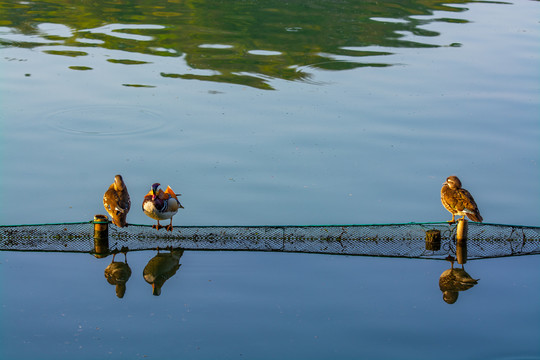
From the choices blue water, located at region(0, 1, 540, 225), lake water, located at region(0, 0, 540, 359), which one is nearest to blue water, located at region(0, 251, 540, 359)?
lake water, located at region(0, 0, 540, 359)

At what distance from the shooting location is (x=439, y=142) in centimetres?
1514

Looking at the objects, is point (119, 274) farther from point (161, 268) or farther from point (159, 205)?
point (159, 205)

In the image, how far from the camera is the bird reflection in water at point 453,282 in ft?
31.8

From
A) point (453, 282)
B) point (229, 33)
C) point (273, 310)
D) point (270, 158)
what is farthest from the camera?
point (229, 33)

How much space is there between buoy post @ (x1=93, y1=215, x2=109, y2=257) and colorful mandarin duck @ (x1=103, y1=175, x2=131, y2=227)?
5.1 inches

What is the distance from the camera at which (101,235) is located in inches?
404

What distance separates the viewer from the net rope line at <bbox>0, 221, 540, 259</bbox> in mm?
10320

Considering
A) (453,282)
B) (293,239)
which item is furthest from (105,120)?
(453,282)

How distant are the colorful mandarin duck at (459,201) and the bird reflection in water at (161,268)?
145 inches

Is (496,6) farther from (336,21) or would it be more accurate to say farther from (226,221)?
(226,221)

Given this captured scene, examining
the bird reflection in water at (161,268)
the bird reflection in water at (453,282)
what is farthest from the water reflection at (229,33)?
the bird reflection in water at (453,282)

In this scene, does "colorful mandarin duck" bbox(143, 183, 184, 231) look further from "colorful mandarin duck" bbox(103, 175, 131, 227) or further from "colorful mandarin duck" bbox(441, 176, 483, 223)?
"colorful mandarin duck" bbox(441, 176, 483, 223)

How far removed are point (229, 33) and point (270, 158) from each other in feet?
35.5

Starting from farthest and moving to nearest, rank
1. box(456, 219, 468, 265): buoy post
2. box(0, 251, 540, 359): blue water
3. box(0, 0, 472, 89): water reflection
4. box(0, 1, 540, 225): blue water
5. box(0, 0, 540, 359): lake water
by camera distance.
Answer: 1. box(0, 0, 472, 89): water reflection
2. box(0, 1, 540, 225): blue water
3. box(456, 219, 468, 265): buoy post
4. box(0, 0, 540, 359): lake water
5. box(0, 251, 540, 359): blue water
